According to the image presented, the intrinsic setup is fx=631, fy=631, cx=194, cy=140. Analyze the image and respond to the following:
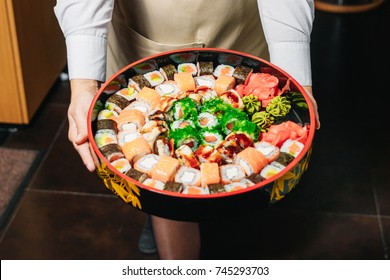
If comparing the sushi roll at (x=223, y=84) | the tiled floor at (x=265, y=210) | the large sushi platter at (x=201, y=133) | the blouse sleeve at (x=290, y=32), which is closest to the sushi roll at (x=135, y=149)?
the large sushi platter at (x=201, y=133)

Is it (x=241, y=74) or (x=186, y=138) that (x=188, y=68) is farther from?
(x=186, y=138)

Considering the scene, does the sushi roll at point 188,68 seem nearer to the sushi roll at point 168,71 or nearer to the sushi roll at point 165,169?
the sushi roll at point 168,71

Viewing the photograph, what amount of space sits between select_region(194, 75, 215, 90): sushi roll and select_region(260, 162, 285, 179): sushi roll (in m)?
0.26

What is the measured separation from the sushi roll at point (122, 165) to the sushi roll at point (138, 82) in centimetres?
22

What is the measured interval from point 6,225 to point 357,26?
6.45 feet

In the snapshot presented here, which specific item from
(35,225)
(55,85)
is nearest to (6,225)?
(35,225)

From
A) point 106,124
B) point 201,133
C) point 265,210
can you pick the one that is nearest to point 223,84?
point 201,133

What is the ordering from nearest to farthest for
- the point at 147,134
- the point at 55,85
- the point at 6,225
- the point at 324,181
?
the point at 147,134 → the point at 6,225 → the point at 324,181 → the point at 55,85

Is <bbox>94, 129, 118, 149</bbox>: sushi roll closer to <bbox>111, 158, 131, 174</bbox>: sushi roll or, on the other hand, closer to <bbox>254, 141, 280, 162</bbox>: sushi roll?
<bbox>111, 158, 131, 174</bbox>: sushi roll

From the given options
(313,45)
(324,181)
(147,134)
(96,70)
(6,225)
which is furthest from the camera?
(313,45)

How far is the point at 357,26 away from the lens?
3119 millimetres

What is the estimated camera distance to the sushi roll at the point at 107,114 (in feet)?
3.87

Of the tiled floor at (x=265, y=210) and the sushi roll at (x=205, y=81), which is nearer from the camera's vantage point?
the sushi roll at (x=205, y=81)

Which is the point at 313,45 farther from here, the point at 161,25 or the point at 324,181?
the point at 161,25
